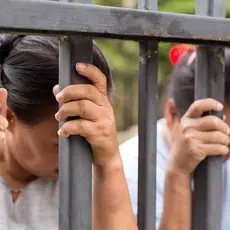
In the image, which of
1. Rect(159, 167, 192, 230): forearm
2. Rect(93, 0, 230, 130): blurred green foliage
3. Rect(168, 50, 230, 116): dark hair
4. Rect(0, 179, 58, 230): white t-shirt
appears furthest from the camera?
Rect(93, 0, 230, 130): blurred green foliage

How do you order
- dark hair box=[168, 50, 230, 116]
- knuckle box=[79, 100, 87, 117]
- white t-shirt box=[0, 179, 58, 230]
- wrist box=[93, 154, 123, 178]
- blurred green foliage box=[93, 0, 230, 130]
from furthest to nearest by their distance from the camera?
1. blurred green foliage box=[93, 0, 230, 130]
2. dark hair box=[168, 50, 230, 116]
3. white t-shirt box=[0, 179, 58, 230]
4. wrist box=[93, 154, 123, 178]
5. knuckle box=[79, 100, 87, 117]

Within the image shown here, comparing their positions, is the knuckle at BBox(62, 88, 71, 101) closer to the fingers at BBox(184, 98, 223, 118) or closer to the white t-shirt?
the fingers at BBox(184, 98, 223, 118)

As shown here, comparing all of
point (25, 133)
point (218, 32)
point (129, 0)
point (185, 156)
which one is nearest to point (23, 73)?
point (25, 133)

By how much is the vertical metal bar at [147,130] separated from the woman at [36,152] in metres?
0.05

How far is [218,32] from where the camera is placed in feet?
3.08

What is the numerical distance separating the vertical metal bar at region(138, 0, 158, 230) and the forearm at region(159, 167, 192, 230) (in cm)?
23

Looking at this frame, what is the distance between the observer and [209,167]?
1.03 metres

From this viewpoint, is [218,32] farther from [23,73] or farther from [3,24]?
[23,73]

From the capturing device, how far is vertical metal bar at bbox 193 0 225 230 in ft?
3.26

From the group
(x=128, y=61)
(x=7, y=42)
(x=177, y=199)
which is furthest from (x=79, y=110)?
(x=128, y=61)

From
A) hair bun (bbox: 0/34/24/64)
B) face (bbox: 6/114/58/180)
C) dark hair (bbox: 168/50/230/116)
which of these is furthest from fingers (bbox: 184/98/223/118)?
dark hair (bbox: 168/50/230/116)

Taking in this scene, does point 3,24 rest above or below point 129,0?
below

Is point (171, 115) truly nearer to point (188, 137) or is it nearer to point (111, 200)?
point (188, 137)

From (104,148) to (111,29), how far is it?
20 centimetres
